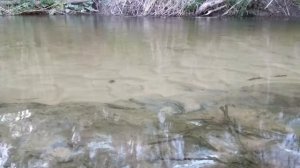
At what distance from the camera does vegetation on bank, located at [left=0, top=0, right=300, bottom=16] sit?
10180 mm

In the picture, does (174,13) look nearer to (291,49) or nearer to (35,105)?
(291,49)

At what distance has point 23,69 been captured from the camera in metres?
3.64

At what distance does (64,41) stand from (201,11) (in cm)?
559

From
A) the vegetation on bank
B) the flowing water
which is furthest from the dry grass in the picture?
the flowing water

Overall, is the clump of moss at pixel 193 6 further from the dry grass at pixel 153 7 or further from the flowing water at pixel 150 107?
the flowing water at pixel 150 107

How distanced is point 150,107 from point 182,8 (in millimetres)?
8011

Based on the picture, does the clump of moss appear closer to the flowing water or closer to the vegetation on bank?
the vegetation on bank

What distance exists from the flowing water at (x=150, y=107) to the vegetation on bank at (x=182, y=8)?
5.63 m

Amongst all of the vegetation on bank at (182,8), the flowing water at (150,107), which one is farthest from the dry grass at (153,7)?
the flowing water at (150,107)

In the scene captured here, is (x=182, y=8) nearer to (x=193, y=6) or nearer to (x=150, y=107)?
(x=193, y=6)

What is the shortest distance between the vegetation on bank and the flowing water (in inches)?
222

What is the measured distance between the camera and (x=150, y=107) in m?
2.54

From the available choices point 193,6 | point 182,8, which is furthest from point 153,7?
point 193,6

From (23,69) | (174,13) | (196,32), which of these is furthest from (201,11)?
(23,69)
